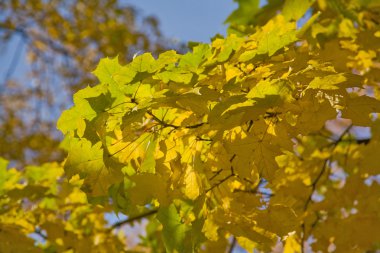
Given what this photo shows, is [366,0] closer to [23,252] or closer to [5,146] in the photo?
[23,252]

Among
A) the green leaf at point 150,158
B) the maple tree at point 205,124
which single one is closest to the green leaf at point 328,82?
the maple tree at point 205,124

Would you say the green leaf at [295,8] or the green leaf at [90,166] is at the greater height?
the green leaf at [295,8]

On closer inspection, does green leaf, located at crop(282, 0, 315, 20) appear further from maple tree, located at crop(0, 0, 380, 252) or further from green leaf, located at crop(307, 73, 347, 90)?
green leaf, located at crop(307, 73, 347, 90)

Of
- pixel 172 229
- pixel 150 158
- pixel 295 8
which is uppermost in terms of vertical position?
pixel 295 8

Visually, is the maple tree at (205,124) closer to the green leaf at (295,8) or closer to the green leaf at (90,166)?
the green leaf at (90,166)

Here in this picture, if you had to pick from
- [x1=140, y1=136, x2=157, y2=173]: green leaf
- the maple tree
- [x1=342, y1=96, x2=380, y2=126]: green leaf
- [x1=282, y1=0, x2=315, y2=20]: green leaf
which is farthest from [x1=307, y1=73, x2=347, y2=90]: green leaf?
[x1=282, y1=0, x2=315, y2=20]: green leaf

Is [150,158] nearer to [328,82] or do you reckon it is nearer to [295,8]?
[328,82]

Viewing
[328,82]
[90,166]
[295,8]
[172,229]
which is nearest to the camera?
[328,82]

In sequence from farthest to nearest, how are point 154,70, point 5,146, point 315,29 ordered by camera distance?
1. point 5,146
2. point 315,29
3. point 154,70

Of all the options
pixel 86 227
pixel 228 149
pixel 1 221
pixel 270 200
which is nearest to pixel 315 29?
pixel 270 200

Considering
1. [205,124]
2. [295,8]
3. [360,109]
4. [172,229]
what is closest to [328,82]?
[360,109]

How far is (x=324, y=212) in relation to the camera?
227cm

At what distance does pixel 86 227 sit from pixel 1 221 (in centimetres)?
47

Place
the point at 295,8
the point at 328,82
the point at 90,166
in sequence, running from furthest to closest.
Answer: the point at 295,8, the point at 90,166, the point at 328,82
